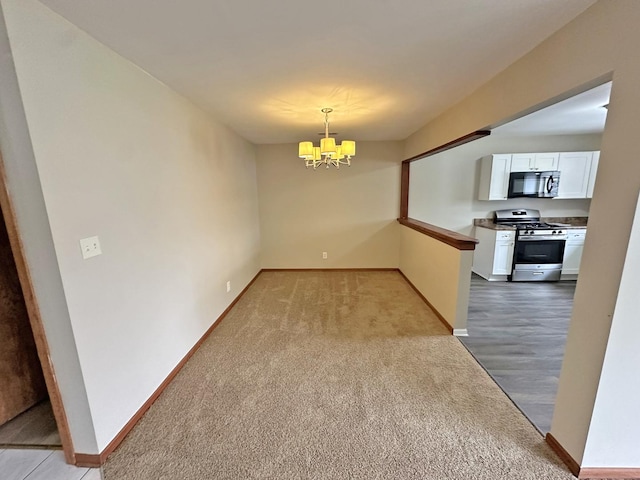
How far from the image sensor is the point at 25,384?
6.31ft

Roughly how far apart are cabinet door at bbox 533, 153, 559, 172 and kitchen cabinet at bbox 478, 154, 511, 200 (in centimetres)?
42

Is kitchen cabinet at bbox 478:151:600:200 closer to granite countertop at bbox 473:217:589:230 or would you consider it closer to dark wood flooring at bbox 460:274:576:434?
granite countertop at bbox 473:217:589:230

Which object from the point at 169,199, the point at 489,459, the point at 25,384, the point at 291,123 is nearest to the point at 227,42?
the point at 169,199

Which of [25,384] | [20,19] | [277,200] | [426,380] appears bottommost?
Answer: [426,380]

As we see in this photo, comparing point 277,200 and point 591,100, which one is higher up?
point 591,100

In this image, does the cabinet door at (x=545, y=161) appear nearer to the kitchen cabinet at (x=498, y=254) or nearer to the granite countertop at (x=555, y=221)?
the granite countertop at (x=555, y=221)

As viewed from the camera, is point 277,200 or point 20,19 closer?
point 20,19

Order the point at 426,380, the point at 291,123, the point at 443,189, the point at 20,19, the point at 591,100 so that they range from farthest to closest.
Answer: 1. the point at 443,189
2. the point at 291,123
3. the point at 591,100
4. the point at 426,380
5. the point at 20,19

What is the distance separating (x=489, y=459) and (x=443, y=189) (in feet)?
13.8

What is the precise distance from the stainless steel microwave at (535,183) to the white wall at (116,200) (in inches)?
190

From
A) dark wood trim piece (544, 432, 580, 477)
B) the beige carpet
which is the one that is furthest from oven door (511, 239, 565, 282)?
dark wood trim piece (544, 432, 580, 477)

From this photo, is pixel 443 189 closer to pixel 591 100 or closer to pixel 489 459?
pixel 591 100

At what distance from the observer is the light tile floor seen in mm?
1499

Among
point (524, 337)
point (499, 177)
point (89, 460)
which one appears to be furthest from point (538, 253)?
point (89, 460)
